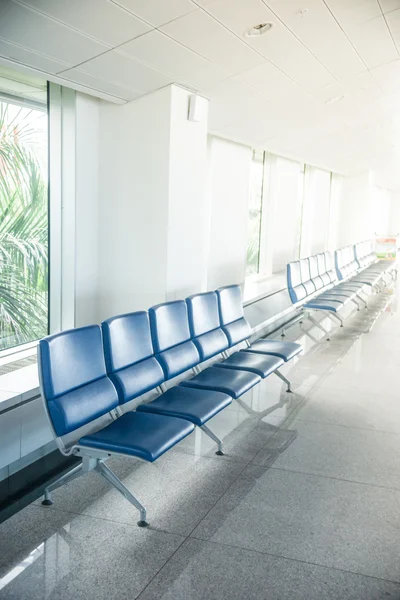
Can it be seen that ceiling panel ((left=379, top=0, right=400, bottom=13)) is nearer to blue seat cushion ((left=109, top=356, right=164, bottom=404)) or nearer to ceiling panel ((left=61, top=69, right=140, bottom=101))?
ceiling panel ((left=61, top=69, right=140, bottom=101))

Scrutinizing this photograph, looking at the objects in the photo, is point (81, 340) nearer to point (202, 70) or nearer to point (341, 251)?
point (202, 70)

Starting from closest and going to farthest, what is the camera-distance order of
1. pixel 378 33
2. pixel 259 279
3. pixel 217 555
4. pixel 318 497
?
pixel 217 555 < pixel 318 497 < pixel 378 33 < pixel 259 279

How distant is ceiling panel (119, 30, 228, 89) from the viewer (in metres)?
3.74

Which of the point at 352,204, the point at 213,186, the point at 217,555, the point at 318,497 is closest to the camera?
the point at 217,555

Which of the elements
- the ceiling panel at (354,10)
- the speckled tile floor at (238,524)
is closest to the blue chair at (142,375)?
the speckled tile floor at (238,524)

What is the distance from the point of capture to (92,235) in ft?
16.4

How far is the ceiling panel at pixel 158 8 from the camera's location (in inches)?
126

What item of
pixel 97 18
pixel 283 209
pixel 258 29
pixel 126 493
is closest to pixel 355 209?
pixel 283 209

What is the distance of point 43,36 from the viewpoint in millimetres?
3436

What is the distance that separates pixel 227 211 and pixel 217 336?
4174 millimetres

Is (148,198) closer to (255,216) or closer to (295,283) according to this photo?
(295,283)

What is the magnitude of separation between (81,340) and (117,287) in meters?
2.33

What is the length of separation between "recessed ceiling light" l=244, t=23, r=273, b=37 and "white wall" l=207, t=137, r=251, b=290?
343 centimetres

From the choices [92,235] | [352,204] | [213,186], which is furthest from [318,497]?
[352,204]
